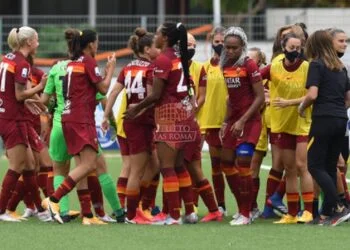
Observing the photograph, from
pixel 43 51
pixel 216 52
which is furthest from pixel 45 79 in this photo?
pixel 43 51

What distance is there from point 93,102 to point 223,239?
2.37 meters

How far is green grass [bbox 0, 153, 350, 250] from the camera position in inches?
479

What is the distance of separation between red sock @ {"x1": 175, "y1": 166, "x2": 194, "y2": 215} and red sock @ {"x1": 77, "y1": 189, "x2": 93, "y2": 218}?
990mm

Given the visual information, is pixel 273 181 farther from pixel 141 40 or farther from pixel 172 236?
pixel 172 236

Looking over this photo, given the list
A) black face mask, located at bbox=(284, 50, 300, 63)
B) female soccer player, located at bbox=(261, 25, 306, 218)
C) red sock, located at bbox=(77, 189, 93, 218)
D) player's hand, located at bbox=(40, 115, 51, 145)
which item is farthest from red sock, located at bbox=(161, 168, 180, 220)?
player's hand, located at bbox=(40, 115, 51, 145)

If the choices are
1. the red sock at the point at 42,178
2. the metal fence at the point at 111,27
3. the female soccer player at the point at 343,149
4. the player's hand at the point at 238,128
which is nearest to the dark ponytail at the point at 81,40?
the player's hand at the point at 238,128

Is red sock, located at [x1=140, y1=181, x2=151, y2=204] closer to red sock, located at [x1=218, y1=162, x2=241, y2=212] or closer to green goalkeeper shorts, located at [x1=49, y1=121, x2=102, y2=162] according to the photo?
green goalkeeper shorts, located at [x1=49, y1=121, x2=102, y2=162]

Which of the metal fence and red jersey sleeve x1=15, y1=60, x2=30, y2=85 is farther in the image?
the metal fence

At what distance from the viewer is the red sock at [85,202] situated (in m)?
14.2

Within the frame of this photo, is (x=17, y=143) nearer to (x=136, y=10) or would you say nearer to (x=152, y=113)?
(x=152, y=113)

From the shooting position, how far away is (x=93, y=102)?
14.1 metres

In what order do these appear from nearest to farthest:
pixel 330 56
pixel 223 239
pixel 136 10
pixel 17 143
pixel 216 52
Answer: pixel 223 239 → pixel 330 56 → pixel 17 143 → pixel 216 52 → pixel 136 10

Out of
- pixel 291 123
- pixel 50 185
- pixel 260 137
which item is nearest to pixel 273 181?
pixel 260 137

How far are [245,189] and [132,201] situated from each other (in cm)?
122
